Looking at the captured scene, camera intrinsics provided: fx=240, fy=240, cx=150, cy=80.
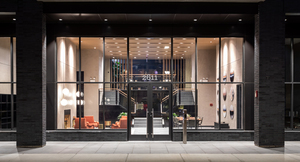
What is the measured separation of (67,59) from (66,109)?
84.8 inches

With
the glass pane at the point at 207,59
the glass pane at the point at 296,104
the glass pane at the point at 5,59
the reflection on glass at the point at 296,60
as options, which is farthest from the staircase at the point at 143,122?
the reflection on glass at the point at 296,60

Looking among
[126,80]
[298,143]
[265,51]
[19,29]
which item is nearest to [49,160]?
[126,80]

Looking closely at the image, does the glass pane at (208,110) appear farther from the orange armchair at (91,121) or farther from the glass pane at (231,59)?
the orange armchair at (91,121)

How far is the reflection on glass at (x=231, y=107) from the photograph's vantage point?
1025 centimetres

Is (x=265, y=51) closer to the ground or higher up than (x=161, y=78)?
higher up

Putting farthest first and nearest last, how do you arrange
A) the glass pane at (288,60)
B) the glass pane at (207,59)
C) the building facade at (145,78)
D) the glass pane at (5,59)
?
the glass pane at (288,60) < the glass pane at (5,59) < the glass pane at (207,59) < the building facade at (145,78)

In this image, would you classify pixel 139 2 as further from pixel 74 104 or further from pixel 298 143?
pixel 298 143

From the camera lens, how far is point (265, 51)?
30.3ft

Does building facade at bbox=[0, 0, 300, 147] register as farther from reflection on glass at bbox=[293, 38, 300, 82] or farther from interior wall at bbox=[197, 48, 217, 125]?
reflection on glass at bbox=[293, 38, 300, 82]

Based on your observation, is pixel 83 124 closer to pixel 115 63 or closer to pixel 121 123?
pixel 121 123

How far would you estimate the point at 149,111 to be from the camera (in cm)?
1027

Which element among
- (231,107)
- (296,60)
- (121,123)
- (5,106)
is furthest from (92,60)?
(296,60)

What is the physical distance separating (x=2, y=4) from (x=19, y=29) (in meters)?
1.09

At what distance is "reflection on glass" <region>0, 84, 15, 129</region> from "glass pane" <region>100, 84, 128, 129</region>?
162 inches
